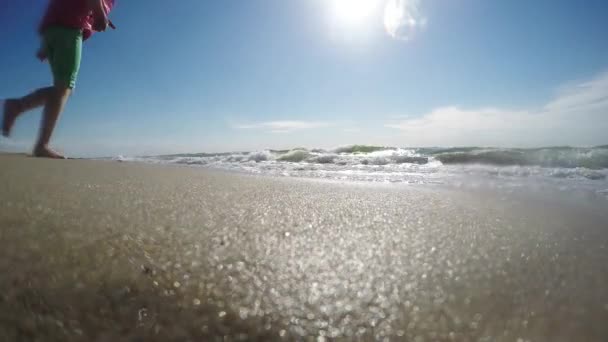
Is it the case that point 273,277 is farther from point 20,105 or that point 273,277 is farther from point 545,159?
point 545,159

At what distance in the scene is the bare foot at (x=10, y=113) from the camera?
246 centimetres

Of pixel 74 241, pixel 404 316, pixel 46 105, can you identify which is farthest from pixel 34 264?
pixel 46 105

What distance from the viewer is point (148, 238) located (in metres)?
0.66

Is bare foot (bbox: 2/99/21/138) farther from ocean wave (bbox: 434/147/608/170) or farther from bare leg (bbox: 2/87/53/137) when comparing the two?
ocean wave (bbox: 434/147/608/170)

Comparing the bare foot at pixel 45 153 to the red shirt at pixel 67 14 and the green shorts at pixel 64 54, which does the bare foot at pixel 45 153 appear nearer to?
the green shorts at pixel 64 54

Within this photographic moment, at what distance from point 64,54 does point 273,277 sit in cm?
263

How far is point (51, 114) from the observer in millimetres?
2369

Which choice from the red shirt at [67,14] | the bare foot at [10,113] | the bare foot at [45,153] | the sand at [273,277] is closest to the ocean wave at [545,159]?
the sand at [273,277]

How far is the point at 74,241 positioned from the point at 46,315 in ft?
0.70

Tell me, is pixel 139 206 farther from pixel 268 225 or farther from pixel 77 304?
pixel 77 304

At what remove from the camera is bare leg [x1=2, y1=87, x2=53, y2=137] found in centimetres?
238

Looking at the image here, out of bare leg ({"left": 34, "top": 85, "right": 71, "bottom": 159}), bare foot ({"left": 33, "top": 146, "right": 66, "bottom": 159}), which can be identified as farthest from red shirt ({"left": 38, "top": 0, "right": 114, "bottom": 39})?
bare foot ({"left": 33, "top": 146, "right": 66, "bottom": 159})

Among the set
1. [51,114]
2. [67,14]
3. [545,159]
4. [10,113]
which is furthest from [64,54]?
[545,159]

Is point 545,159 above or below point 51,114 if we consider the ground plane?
below
